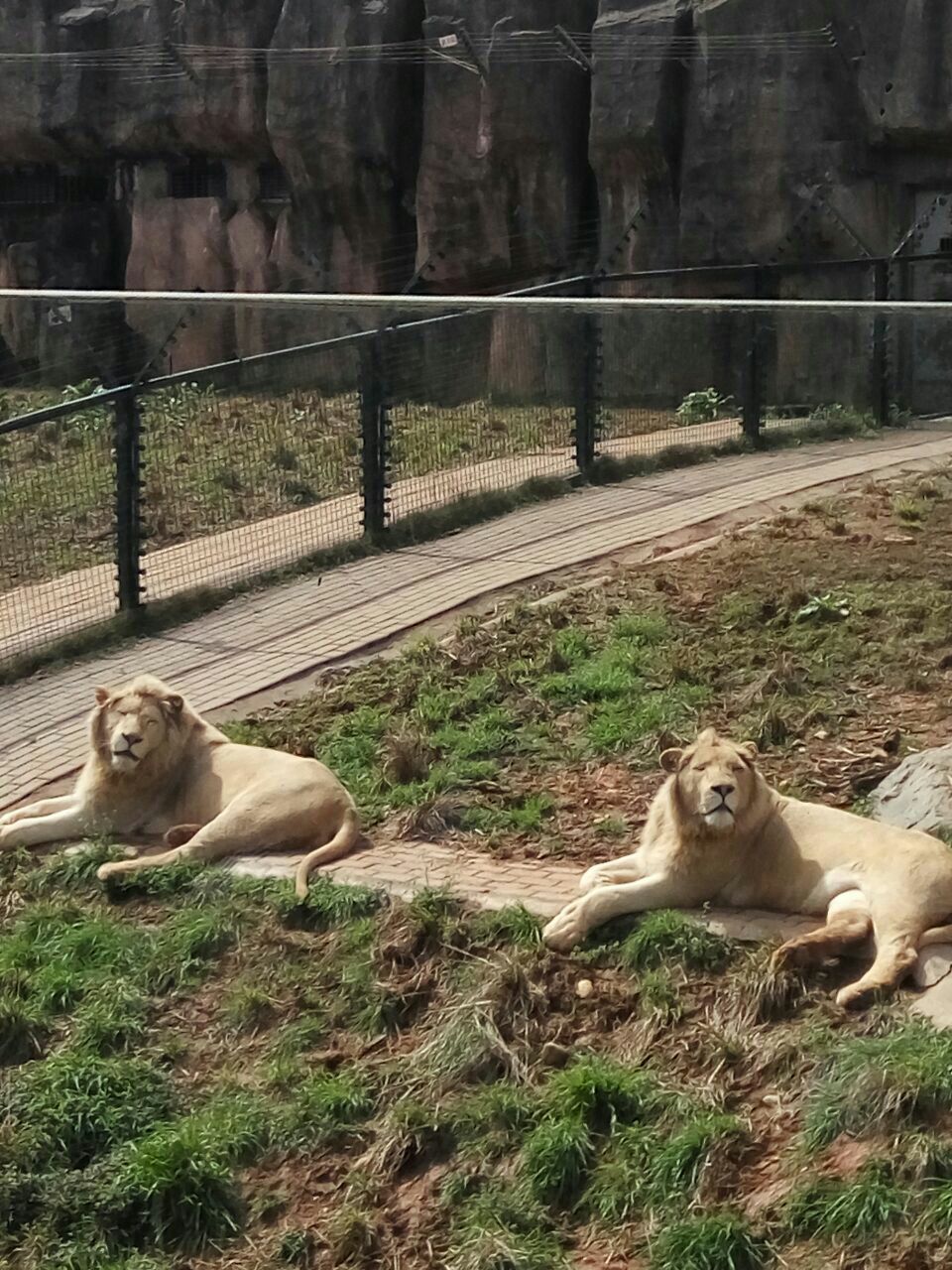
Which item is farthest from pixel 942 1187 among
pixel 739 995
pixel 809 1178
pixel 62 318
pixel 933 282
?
pixel 62 318

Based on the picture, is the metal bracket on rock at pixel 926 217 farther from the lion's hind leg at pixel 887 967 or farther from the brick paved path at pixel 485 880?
the lion's hind leg at pixel 887 967

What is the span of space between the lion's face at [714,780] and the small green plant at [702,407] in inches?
419

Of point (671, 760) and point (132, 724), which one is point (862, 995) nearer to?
point (671, 760)

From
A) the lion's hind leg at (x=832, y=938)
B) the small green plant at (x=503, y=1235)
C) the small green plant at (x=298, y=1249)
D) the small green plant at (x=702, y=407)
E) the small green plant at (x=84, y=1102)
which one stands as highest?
the small green plant at (x=702, y=407)

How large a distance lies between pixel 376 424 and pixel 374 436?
0.10 meters

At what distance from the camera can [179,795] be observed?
9.03m

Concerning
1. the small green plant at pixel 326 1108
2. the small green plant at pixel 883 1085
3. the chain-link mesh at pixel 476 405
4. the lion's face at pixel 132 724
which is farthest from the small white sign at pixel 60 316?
the small green plant at pixel 883 1085

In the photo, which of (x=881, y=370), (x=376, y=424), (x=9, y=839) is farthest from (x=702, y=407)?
(x=9, y=839)

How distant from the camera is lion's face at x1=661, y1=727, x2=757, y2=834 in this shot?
7.15 metres

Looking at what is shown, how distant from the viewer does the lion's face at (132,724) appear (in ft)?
29.1

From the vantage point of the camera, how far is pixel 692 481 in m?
15.7

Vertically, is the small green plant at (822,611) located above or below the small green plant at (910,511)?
below

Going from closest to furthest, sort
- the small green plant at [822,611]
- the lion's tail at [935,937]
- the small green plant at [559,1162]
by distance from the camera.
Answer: the small green plant at [559,1162]
the lion's tail at [935,937]
the small green plant at [822,611]

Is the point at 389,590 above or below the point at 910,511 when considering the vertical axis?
below
